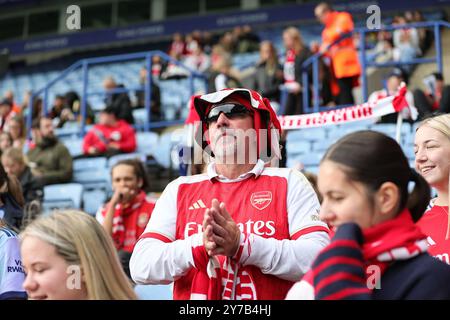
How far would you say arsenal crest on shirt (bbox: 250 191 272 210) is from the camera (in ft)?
8.95

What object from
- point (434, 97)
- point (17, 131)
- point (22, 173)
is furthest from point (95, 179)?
point (434, 97)

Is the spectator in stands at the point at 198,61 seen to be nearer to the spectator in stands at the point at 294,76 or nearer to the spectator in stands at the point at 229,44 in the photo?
the spectator in stands at the point at 229,44

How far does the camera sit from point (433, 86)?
8.59 m

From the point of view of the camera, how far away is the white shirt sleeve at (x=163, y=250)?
8.50 feet

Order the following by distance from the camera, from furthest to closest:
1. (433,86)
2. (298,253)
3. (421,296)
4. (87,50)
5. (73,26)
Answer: (87,50), (433,86), (73,26), (298,253), (421,296)

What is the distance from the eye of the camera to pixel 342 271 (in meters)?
1.79

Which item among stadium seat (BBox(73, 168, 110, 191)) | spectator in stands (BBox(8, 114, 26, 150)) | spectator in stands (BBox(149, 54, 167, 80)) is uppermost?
spectator in stands (BBox(149, 54, 167, 80))

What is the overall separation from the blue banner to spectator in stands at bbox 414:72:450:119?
6.34m

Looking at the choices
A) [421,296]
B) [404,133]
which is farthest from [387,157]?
[404,133]

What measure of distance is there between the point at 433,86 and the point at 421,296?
23.2ft

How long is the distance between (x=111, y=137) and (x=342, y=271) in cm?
744

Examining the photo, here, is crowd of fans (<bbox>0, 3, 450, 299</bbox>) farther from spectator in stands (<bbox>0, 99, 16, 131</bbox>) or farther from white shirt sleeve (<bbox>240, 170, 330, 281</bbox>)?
spectator in stands (<bbox>0, 99, 16, 131</bbox>)

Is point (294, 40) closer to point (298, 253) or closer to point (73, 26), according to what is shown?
point (73, 26)

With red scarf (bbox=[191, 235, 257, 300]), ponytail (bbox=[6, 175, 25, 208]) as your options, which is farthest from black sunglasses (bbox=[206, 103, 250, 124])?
ponytail (bbox=[6, 175, 25, 208])
